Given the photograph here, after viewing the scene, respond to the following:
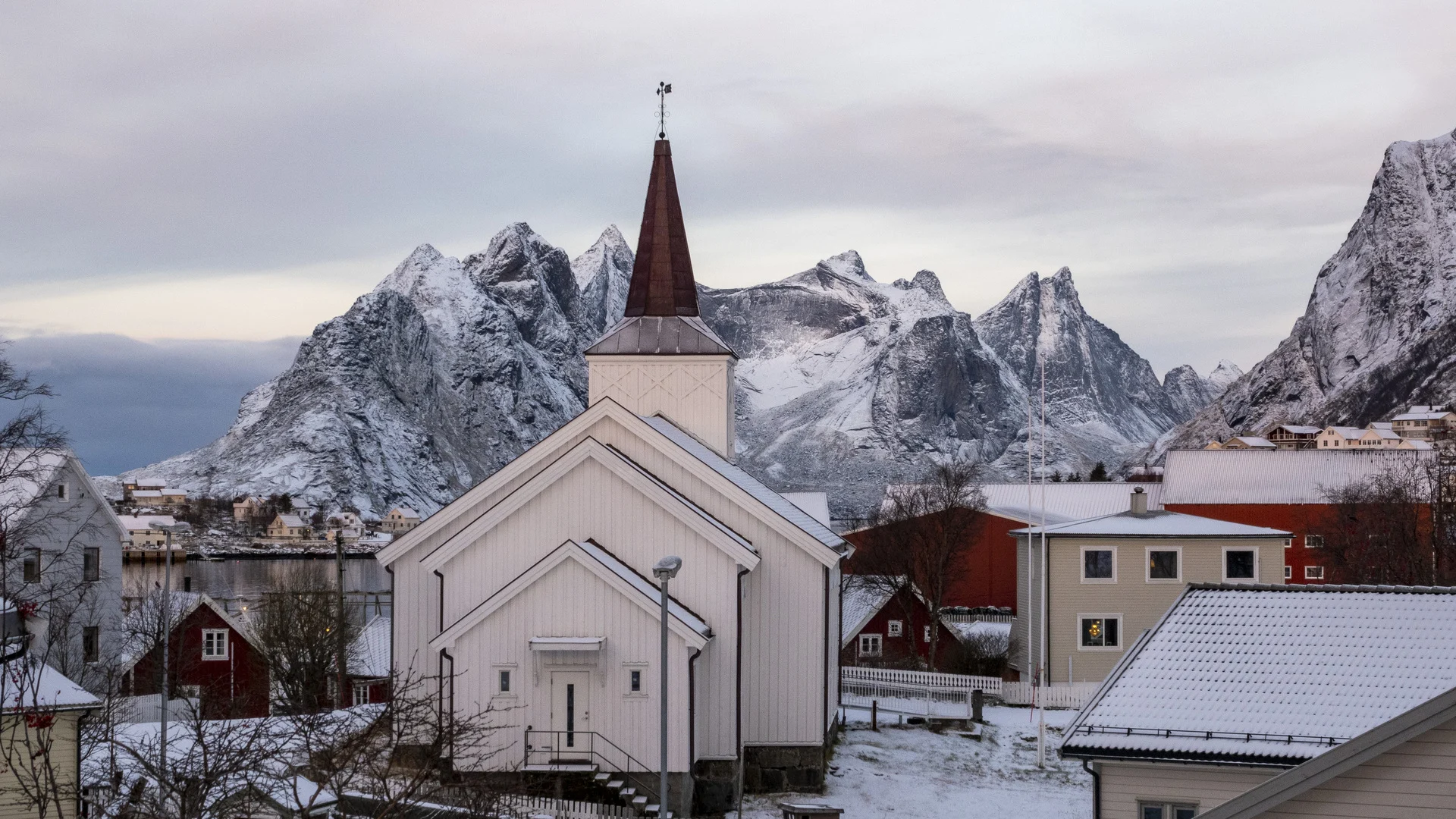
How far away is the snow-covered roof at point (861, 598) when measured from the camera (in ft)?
166

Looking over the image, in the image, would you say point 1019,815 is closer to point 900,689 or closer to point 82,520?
point 900,689

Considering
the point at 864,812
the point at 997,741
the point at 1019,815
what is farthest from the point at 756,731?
the point at 997,741

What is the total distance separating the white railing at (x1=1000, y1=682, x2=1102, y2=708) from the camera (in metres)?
39.7

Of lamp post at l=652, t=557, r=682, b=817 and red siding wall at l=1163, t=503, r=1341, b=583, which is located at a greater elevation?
red siding wall at l=1163, t=503, r=1341, b=583

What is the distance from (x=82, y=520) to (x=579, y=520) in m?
25.8

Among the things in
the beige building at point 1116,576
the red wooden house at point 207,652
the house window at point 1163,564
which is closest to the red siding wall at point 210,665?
the red wooden house at point 207,652

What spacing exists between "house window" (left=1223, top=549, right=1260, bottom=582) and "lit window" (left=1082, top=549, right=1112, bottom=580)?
3214 mm

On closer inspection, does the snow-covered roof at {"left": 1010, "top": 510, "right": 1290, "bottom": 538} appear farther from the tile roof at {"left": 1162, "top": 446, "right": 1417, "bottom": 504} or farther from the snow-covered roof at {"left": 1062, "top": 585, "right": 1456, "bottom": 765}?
the tile roof at {"left": 1162, "top": 446, "right": 1417, "bottom": 504}

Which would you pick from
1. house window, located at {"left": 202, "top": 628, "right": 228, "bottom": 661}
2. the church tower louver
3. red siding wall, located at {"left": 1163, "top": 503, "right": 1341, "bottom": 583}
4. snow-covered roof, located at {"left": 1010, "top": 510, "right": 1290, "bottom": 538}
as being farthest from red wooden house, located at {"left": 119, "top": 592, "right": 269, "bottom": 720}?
red siding wall, located at {"left": 1163, "top": 503, "right": 1341, "bottom": 583}

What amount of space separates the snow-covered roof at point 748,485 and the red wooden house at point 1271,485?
4082cm

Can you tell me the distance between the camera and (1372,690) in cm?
1638

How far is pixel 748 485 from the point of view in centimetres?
3050

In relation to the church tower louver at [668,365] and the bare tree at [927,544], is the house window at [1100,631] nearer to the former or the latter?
the bare tree at [927,544]

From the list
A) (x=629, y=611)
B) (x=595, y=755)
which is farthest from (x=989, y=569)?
(x=595, y=755)
